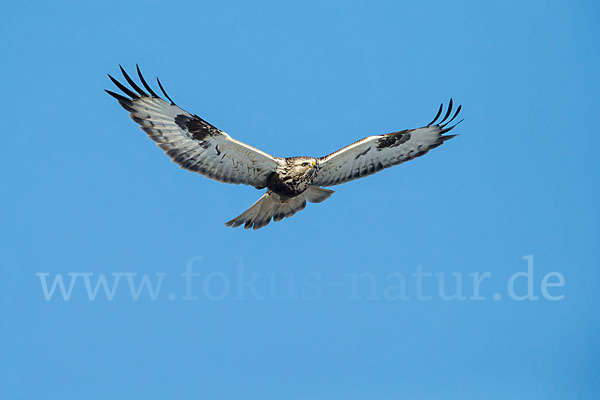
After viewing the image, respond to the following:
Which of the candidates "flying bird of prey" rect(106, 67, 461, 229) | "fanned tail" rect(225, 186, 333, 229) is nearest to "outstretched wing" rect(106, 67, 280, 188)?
"flying bird of prey" rect(106, 67, 461, 229)

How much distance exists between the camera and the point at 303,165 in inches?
380

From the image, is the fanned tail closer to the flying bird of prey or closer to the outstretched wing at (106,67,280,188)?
the flying bird of prey

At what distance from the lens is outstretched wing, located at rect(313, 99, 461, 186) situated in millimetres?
10234

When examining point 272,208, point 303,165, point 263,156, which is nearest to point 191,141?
point 263,156

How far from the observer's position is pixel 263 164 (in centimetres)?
980

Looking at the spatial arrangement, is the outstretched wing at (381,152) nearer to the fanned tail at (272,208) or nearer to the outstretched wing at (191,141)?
the fanned tail at (272,208)

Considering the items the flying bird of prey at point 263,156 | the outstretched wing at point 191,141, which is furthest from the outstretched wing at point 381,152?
the outstretched wing at point 191,141

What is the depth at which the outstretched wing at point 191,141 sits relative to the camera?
30.5 ft

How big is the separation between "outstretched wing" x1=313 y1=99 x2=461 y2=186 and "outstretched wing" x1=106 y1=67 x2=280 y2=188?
0.91m

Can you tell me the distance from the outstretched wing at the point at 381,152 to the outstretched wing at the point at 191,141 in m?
0.91

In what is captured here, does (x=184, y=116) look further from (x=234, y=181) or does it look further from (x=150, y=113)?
(x=234, y=181)

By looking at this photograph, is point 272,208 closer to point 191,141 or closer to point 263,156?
point 263,156

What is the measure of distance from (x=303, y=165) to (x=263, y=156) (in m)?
0.47

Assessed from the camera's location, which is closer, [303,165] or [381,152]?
[303,165]
